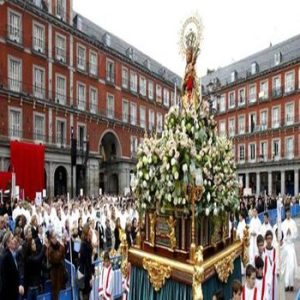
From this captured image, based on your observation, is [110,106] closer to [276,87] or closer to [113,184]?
[113,184]

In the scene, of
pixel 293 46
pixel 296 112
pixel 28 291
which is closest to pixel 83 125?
pixel 296 112

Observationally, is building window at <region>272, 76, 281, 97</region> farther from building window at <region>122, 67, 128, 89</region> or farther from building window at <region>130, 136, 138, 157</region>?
building window at <region>122, 67, 128, 89</region>

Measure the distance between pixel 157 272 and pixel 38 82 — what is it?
28.1 metres

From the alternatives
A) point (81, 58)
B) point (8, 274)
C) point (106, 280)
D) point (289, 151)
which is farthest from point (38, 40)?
point (289, 151)

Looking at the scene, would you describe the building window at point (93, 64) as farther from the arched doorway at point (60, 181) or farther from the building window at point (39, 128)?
the arched doorway at point (60, 181)

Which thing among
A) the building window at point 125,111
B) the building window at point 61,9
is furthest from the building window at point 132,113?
the building window at point 61,9

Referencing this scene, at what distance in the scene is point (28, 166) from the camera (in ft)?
91.0

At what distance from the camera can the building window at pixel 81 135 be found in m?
37.1

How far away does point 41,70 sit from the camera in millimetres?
32750

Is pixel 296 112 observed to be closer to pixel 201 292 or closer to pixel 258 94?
pixel 258 94

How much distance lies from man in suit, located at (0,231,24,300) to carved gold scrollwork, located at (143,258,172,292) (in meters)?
2.34

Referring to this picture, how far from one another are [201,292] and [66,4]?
3413cm

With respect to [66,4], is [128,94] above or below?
below

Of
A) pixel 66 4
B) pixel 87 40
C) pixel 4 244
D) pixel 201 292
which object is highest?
pixel 66 4
